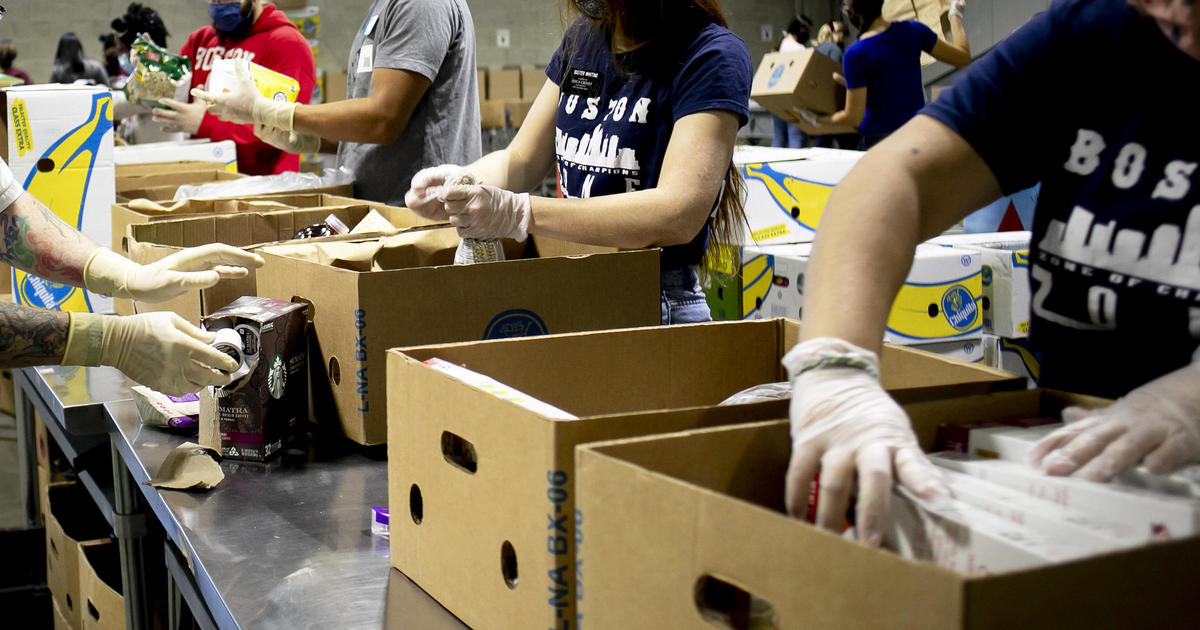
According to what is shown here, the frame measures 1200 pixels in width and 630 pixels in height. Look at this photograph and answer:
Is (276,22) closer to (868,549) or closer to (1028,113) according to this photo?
(1028,113)

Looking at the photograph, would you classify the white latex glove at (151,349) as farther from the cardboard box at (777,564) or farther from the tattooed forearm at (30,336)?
the cardboard box at (777,564)

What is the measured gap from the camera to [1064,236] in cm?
100

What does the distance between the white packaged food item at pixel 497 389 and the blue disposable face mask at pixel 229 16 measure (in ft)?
9.55

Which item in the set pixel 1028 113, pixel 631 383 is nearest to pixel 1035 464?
pixel 1028 113

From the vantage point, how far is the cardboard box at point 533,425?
0.87 metres

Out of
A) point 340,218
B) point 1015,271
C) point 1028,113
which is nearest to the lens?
point 1028,113

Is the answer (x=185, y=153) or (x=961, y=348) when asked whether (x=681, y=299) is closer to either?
(x=961, y=348)

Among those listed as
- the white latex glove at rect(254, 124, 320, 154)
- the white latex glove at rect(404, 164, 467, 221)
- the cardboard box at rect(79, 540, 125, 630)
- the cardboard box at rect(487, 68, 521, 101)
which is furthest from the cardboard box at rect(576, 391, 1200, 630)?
the cardboard box at rect(487, 68, 521, 101)

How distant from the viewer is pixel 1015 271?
2.77 metres

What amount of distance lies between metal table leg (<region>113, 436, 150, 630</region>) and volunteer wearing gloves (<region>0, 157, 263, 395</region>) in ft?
1.05

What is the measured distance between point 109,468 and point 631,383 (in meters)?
1.54

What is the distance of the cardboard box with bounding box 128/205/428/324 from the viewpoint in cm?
185

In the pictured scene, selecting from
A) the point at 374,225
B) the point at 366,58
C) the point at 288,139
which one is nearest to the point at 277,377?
the point at 374,225

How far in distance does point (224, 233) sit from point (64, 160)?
0.67m
